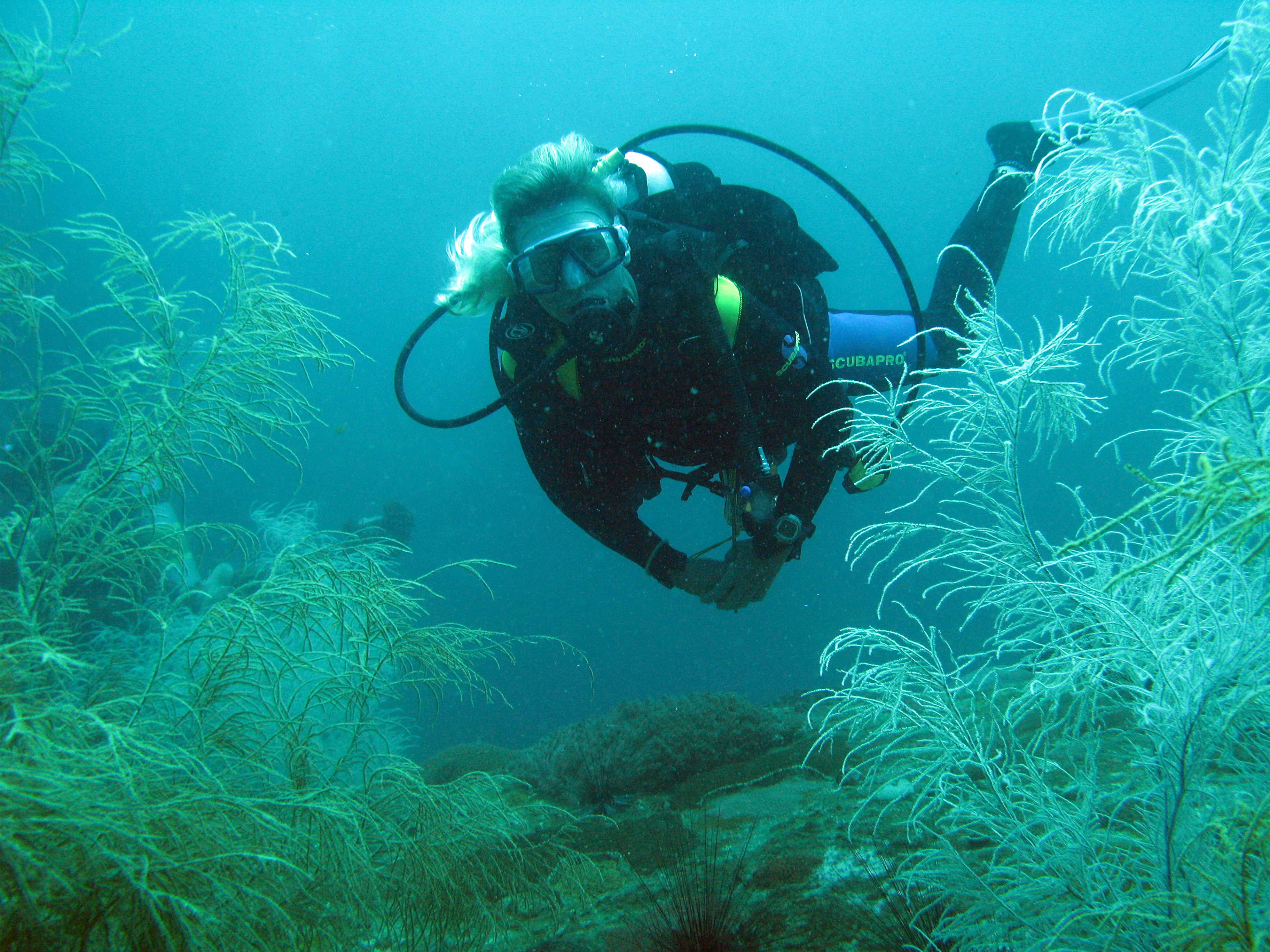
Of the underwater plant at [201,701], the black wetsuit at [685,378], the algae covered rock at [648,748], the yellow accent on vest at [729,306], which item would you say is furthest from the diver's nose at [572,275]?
the algae covered rock at [648,748]

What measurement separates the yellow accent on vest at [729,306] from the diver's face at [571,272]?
0.50 metres

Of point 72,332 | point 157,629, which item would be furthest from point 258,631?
point 157,629

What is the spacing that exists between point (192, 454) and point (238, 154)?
53165mm

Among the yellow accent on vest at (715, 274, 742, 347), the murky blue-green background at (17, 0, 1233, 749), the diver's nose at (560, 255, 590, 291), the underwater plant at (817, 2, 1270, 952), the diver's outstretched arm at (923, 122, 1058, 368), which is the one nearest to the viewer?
the underwater plant at (817, 2, 1270, 952)

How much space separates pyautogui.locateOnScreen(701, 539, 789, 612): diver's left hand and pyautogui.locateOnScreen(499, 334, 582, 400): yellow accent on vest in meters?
1.40

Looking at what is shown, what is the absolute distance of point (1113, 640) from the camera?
6.46ft

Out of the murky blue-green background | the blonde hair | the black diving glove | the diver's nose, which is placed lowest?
the diver's nose

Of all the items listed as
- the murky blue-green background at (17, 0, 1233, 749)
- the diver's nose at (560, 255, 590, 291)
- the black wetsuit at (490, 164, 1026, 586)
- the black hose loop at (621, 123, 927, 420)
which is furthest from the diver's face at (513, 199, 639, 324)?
the murky blue-green background at (17, 0, 1233, 749)

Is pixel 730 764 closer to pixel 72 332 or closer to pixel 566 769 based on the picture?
pixel 566 769

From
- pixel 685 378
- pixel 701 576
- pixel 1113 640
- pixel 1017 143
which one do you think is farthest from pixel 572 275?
pixel 1017 143

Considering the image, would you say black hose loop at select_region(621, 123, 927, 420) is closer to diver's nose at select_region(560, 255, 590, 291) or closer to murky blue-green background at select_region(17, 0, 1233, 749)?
diver's nose at select_region(560, 255, 590, 291)

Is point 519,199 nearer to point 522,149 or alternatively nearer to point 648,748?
point 648,748

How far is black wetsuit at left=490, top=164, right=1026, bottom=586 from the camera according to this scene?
345cm

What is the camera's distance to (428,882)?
8.83 feet
